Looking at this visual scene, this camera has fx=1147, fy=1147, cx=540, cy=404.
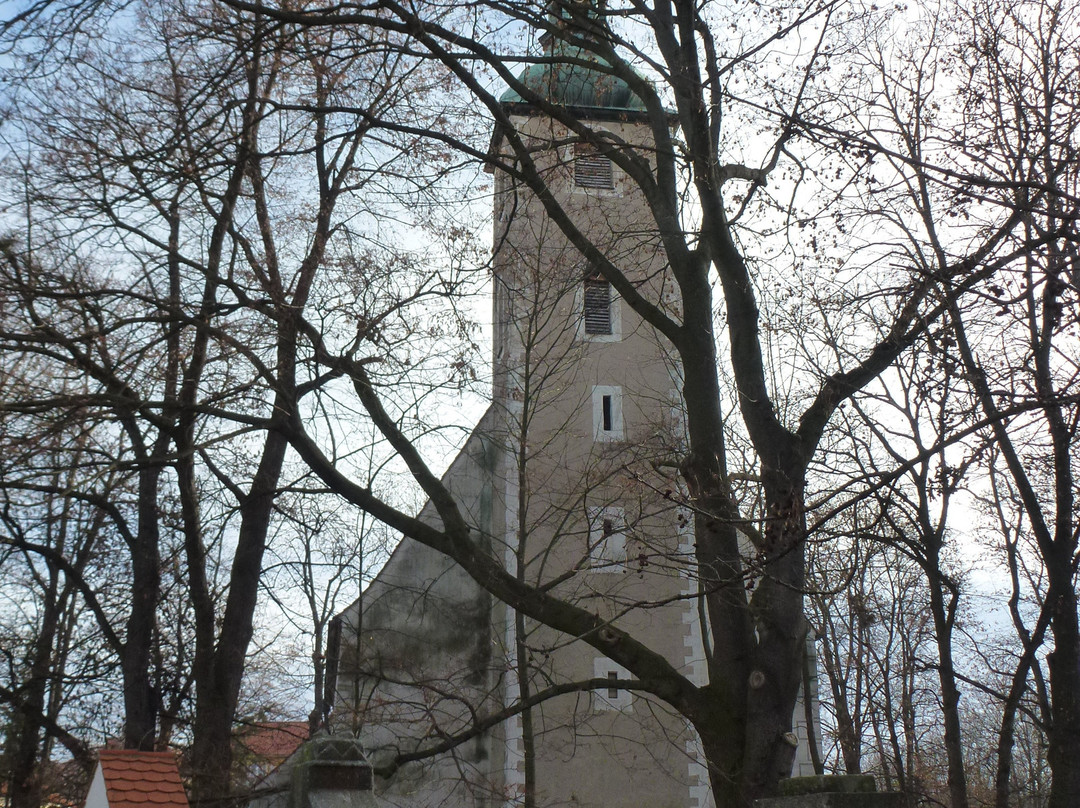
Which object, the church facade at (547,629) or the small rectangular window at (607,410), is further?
the small rectangular window at (607,410)

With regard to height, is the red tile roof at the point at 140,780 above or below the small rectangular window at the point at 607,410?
below

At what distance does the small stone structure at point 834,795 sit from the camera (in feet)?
19.2

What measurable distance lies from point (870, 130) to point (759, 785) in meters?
4.17

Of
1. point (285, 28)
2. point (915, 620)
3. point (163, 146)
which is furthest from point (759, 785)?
point (915, 620)

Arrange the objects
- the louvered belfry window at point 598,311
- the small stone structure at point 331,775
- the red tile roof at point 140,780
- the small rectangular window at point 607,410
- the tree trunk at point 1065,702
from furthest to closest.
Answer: the louvered belfry window at point 598,311
the small rectangular window at point 607,410
the tree trunk at point 1065,702
the red tile roof at point 140,780
the small stone structure at point 331,775

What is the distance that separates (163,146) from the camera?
30.7 feet

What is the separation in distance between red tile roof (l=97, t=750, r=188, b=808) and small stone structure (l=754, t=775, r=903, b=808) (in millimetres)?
3857

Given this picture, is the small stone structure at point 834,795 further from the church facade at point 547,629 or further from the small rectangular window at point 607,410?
the small rectangular window at point 607,410

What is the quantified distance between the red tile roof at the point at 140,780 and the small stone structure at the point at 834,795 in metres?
3.86

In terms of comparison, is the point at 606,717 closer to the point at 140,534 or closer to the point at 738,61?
the point at 140,534

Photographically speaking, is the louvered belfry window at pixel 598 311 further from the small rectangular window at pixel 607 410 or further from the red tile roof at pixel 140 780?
the red tile roof at pixel 140 780

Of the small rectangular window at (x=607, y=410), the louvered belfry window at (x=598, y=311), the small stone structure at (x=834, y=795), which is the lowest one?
the small stone structure at (x=834, y=795)

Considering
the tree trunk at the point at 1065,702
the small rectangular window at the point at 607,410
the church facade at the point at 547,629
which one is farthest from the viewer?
the small rectangular window at the point at 607,410

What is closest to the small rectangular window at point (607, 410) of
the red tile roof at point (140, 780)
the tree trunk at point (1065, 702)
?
the tree trunk at point (1065, 702)
